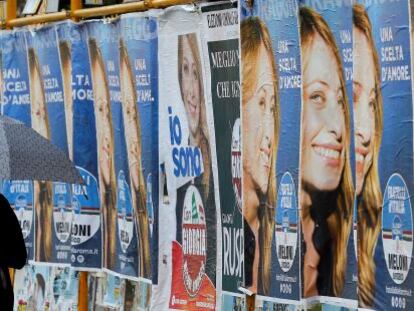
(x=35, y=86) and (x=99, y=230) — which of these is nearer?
(x=99, y=230)

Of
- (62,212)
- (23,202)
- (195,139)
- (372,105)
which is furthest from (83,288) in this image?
(372,105)

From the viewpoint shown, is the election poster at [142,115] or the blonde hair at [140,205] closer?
the election poster at [142,115]

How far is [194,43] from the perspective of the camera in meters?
8.83

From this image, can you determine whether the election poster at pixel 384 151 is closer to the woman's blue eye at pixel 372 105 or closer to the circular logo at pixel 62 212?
the woman's blue eye at pixel 372 105

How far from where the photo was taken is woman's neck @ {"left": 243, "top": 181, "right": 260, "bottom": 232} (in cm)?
816

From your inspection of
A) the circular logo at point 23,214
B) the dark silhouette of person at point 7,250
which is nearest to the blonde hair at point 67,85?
the circular logo at point 23,214

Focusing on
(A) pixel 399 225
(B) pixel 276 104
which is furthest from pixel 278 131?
(A) pixel 399 225

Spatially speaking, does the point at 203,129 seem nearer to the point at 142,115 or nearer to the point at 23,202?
the point at 142,115

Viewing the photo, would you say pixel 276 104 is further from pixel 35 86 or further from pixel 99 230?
pixel 35 86

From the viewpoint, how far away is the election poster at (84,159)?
1014 centimetres

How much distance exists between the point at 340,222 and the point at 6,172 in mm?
1732

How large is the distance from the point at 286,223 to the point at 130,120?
2.02m

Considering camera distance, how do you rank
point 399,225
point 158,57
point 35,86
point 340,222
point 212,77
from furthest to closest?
point 35,86 → point 158,57 → point 212,77 → point 340,222 → point 399,225

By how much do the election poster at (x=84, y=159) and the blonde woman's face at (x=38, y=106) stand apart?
1.57 ft
